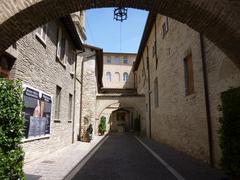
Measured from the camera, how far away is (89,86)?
17406 mm

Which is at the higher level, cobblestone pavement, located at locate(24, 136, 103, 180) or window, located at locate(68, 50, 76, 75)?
window, located at locate(68, 50, 76, 75)

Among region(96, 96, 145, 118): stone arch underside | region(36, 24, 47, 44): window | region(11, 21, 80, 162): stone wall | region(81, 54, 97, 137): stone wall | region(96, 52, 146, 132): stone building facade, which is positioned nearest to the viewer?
region(11, 21, 80, 162): stone wall

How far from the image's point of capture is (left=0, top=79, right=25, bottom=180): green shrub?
337 cm

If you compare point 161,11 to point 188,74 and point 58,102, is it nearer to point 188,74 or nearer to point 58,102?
point 188,74

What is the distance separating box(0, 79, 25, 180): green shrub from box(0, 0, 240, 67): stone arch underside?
4.05 feet

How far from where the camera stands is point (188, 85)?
9266 millimetres

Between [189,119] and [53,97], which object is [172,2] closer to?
[189,119]

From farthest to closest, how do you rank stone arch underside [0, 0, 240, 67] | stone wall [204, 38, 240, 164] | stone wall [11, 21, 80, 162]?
stone wall [11, 21, 80, 162]
stone wall [204, 38, 240, 164]
stone arch underside [0, 0, 240, 67]

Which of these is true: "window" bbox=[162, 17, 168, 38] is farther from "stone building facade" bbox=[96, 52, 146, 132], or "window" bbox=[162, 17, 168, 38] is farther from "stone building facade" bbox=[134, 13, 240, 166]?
"stone building facade" bbox=[96, 52, 146, 132]

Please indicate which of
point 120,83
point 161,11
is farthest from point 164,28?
point 120,83

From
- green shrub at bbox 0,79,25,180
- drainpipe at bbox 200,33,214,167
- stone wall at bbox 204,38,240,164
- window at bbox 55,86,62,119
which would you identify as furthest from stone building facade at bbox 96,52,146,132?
green shrub at bbox 0,79,25,180

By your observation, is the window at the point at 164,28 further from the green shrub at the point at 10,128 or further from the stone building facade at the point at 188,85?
the green shrub at the point at 10,128

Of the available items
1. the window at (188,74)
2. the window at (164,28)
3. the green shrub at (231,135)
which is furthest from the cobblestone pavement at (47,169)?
the window at (164,28)

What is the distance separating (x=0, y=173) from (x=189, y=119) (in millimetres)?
7182
